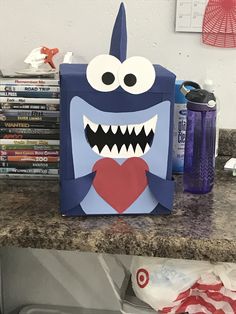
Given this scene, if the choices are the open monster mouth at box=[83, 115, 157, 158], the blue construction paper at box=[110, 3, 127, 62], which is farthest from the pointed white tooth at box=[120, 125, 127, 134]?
the blue construction paper at box=[110, 3, 127, 62]

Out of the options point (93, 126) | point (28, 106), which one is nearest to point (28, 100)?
point (28, 106)

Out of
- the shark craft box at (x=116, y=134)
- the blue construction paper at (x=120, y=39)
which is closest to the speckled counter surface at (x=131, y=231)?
the shark craft box at (x=116, y=134)

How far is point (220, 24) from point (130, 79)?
0.44 m

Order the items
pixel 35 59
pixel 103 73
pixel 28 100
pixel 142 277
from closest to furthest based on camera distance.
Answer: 1. pixel 103 73
2. pixel 142 277
3. pixel 28 100
4. pixel 35 59

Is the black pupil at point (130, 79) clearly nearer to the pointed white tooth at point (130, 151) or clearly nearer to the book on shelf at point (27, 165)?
the pointed white tooth at point (130, 151)

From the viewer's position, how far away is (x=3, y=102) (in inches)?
44.3

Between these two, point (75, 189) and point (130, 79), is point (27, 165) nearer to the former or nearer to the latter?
point (75, 189)

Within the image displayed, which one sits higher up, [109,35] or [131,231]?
[109,35]

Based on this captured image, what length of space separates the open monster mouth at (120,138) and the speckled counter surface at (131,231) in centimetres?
13

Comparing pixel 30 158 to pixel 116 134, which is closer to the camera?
pixel 116 134

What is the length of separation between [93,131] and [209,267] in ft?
1.17

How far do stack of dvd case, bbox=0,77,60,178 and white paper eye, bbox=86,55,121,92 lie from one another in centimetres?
23

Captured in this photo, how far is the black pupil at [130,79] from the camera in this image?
2.99 ft

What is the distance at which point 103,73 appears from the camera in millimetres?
907
